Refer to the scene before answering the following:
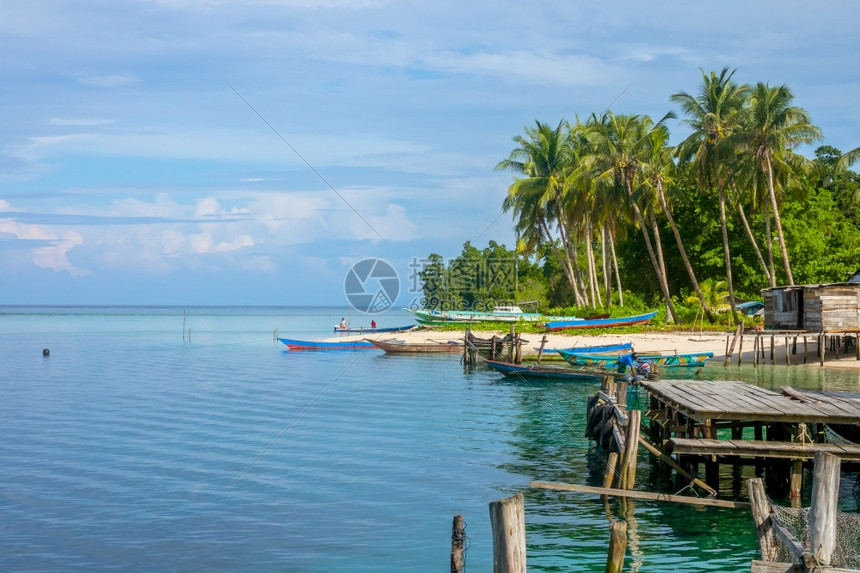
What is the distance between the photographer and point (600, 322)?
174 feet

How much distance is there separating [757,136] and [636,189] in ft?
27.5

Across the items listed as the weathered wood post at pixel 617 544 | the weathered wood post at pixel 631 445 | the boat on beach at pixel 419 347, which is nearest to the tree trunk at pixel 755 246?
the boat on beach at pixel 419 347

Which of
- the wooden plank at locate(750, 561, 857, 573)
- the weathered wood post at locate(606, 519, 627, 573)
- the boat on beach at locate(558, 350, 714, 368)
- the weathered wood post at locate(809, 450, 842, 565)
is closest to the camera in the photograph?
the wooden plank at locate(750, 561, 857, 573)

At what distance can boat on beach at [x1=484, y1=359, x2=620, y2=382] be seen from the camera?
1302 inches

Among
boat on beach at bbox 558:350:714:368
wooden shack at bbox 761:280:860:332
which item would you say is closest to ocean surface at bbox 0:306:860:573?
boat on beach at bbox 558:350:714:368

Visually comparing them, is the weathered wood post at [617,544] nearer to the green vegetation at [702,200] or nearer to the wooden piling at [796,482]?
the wooden piling at [796,482]

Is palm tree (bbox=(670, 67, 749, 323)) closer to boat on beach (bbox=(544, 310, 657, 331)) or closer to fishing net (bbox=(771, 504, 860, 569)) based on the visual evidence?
boat on beach (bbox=(544, 310, 657, 331))

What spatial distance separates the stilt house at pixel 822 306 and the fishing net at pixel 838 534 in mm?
29212

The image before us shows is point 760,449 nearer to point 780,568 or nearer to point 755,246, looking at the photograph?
point 780,568

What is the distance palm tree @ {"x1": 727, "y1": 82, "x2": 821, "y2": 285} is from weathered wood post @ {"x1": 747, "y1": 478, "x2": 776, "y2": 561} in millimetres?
37260

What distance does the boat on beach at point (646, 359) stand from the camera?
118 feet

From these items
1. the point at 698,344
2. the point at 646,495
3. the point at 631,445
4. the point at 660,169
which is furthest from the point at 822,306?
the point at 646,495

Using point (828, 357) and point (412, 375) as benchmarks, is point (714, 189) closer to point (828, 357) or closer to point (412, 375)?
point (828, 357)

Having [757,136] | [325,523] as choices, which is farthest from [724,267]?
[325,523]
